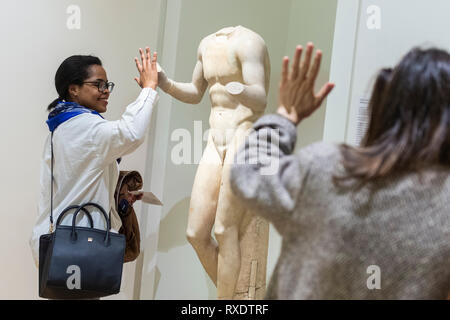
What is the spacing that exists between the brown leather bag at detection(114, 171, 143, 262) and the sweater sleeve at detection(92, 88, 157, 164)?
1.54 feet

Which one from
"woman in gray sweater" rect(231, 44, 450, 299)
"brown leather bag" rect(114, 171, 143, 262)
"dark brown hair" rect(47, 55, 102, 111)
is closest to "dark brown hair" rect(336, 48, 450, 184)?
"woman in gray sweater" rect(231, 44, 450, 299)

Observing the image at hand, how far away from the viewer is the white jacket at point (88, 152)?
2.95 m

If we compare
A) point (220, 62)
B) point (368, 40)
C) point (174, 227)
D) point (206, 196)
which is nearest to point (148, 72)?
point (220, 62)

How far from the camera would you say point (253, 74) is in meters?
3.24

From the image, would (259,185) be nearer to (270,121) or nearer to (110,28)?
(270,121)

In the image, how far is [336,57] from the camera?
3072 mm

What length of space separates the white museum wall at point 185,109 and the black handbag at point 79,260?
1317 mm

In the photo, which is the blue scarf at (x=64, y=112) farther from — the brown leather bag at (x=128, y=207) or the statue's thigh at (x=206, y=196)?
the statue's thigh at (x=206, y=196)

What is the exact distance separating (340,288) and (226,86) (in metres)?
1.95

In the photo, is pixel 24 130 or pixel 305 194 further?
pixel 24 130

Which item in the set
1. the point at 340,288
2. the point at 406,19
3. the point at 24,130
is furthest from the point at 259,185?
the point at 24,130

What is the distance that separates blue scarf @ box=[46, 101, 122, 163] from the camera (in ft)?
9.89

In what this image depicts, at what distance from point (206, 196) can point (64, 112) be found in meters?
0.85

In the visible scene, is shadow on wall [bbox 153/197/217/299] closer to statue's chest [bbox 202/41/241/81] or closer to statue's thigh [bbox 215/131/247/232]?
statue's thigh [bbox 215/131/247/232]
